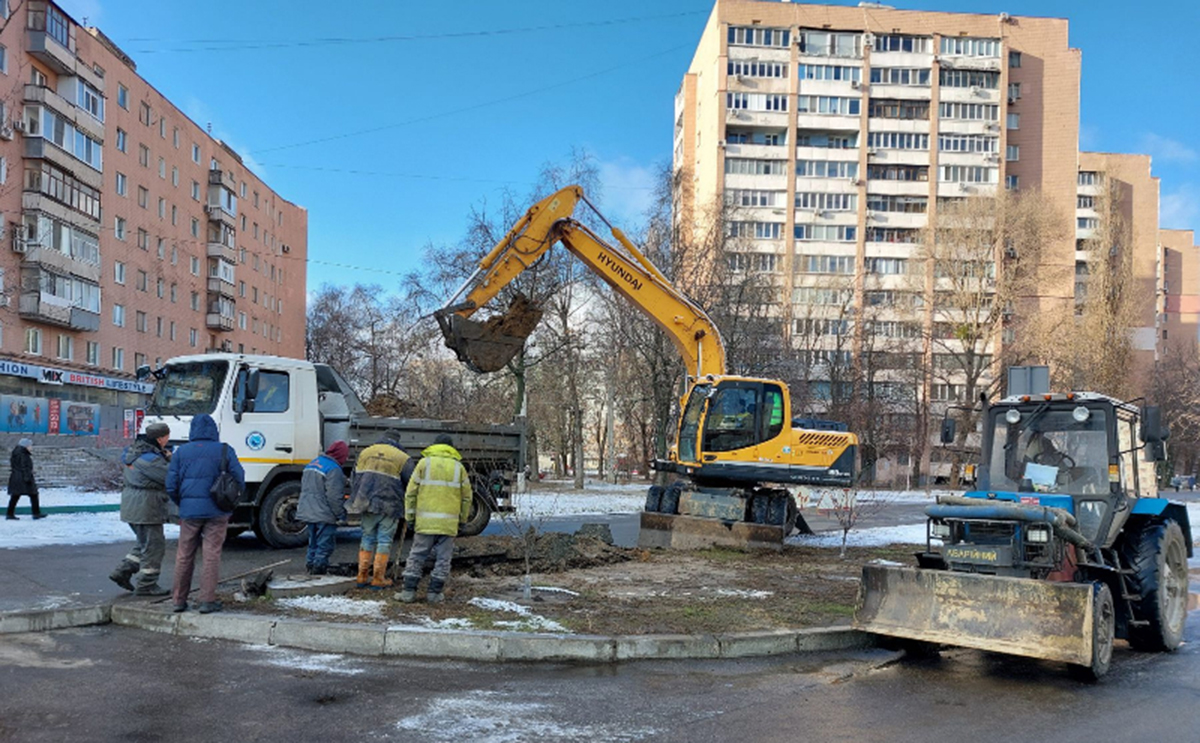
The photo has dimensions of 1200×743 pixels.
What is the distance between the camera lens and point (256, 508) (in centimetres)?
1316

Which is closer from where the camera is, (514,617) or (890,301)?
(514,617)

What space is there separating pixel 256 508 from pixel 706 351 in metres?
7.90

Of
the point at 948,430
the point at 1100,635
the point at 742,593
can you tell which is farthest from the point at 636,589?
the point at 1100,635

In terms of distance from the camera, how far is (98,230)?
43.5m

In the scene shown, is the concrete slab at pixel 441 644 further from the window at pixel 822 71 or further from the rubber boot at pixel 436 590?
the window at pixel 822 71

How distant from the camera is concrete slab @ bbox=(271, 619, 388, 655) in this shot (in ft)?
23.6

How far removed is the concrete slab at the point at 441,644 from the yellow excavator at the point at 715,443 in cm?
722

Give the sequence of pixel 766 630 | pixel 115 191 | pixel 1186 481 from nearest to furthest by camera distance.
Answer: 1. pixel 766 630
2. pixel 115 191
3. pixel 1186 481

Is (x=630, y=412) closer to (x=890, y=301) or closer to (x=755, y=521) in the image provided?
(x=890, y=301)

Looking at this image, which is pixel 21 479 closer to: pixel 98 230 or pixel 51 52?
pixel 51 52

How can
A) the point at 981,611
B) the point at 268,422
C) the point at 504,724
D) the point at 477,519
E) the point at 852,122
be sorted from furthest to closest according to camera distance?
the point at 852,122
the point at 477,519
the point at 268,422
the point at 981,611
the point at 504,724

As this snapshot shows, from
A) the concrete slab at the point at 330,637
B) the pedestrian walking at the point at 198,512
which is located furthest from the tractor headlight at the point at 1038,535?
the pedestrian walking at the point at 198,512

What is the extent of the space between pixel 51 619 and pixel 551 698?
463cm

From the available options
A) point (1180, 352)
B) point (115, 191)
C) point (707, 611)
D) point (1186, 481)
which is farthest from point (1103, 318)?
point (115, 191)
